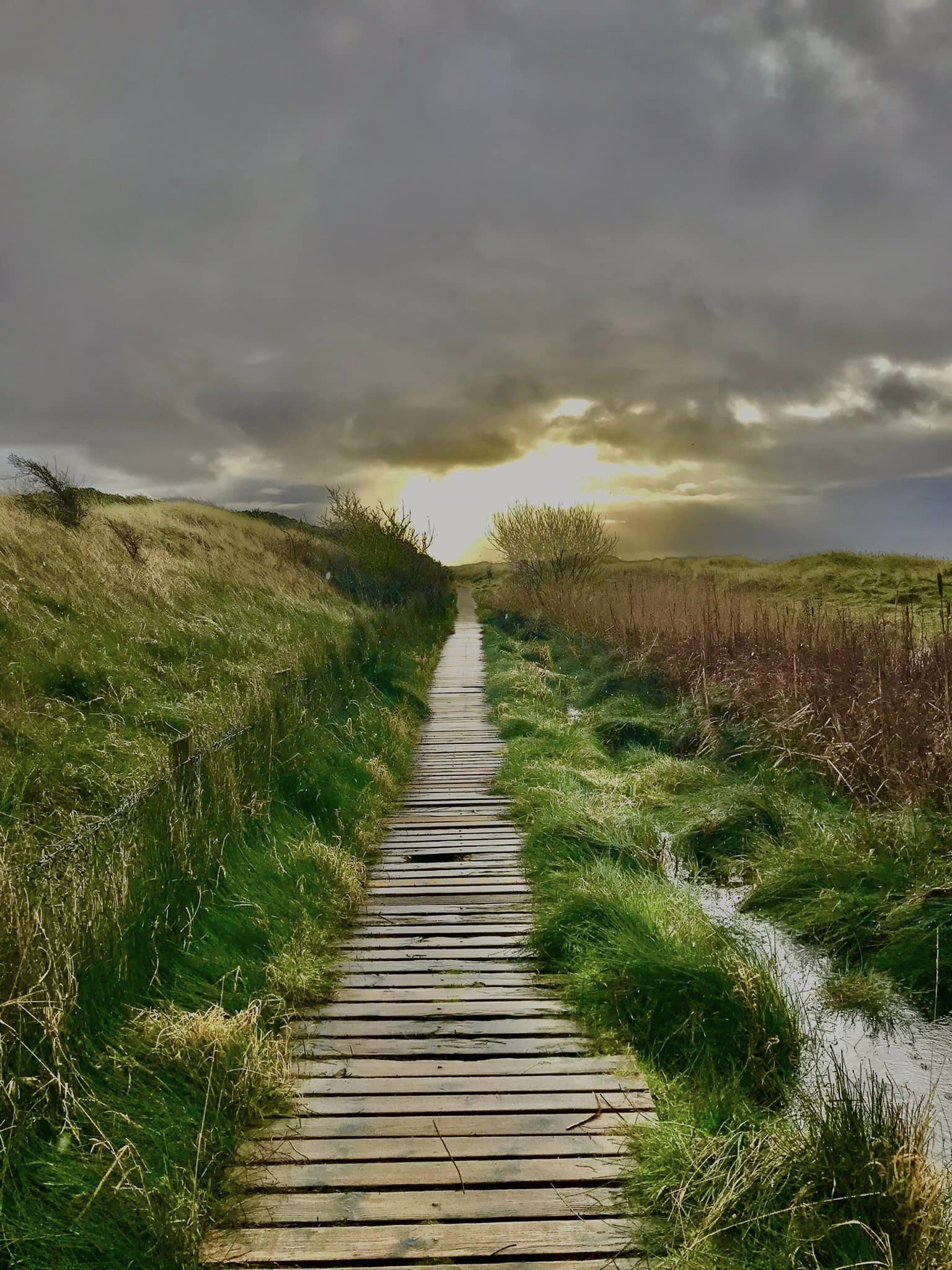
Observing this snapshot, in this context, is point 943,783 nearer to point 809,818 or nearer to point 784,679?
point 809,818

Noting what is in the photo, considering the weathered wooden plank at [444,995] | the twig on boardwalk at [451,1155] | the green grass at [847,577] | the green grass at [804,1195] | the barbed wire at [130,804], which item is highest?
the green grass at [847,577]

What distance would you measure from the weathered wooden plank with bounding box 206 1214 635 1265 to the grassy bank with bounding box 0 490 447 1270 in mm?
149

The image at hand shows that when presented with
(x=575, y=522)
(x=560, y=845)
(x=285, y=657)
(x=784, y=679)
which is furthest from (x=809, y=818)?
(x=575, y=522)

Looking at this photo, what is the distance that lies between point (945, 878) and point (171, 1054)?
3.82m

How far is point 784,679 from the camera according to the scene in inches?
323

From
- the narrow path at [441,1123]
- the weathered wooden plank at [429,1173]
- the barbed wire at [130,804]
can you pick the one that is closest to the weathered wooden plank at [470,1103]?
the narrow path at [441,1123]

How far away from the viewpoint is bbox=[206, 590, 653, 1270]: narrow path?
2.52 meters

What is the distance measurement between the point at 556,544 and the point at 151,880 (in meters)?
23.3

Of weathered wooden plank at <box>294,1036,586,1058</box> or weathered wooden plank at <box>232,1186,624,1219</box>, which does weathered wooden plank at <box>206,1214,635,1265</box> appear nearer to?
weathered wooden plank at <box>232,1186,624,1219</box>

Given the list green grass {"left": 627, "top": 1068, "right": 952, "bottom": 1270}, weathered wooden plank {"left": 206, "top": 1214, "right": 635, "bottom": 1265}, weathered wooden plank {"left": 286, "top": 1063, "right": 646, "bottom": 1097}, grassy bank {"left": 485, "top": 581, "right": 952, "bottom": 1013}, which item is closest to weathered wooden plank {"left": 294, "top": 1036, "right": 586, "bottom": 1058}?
weathered wooden plank {"left": 286, "top": 1063, "right": 646, "bottom": 1097}

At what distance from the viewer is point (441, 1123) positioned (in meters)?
3.07

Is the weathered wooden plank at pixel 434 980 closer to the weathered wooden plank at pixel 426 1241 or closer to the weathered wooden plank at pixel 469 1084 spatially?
the weathered wooden plank at pixel 469 1084

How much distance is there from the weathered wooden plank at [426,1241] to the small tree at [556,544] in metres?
22.3

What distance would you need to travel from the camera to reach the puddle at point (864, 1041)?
3.33 metres
